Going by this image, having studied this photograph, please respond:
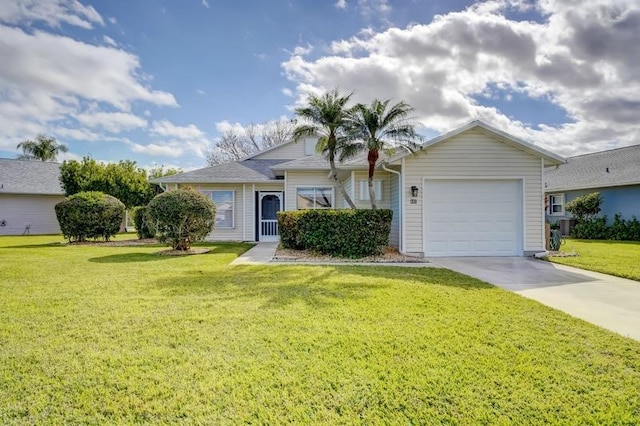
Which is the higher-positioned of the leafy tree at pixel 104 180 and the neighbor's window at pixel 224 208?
the leafy tree at pixel 104 180

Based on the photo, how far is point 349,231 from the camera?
10.1m

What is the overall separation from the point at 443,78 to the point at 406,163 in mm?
7555

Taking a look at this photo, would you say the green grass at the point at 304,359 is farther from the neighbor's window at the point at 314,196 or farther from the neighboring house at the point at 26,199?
the neighboring house at the point at 26,199

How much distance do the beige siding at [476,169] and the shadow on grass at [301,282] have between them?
8.77ft

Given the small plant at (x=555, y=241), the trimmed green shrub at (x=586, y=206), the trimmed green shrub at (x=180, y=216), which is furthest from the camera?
the trimmed green shrub at (x=586, y=206)

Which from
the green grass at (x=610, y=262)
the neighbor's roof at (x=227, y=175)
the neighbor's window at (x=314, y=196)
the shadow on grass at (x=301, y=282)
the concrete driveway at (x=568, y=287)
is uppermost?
the neighbor's roof at (x=227, y=175)

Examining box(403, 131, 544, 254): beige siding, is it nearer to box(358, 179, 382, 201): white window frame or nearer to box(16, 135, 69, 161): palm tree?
box(358, 179, 382, 201): white window frame

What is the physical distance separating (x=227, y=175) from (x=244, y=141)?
24215 mm

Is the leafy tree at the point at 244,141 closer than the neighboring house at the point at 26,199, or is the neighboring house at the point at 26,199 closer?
the neighboring house at the point at 26,199

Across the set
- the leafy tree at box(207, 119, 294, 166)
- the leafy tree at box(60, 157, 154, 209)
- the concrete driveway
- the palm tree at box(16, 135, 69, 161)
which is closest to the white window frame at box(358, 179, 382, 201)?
the concrete driveway

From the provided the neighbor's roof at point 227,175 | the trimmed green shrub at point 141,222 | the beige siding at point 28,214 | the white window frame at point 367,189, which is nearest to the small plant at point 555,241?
the white window frame at point 367,189

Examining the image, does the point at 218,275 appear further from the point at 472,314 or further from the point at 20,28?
the point at 20,28

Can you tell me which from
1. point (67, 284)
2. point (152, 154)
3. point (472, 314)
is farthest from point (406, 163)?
point (152, 154)

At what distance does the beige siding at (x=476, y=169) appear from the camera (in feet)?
34.4
